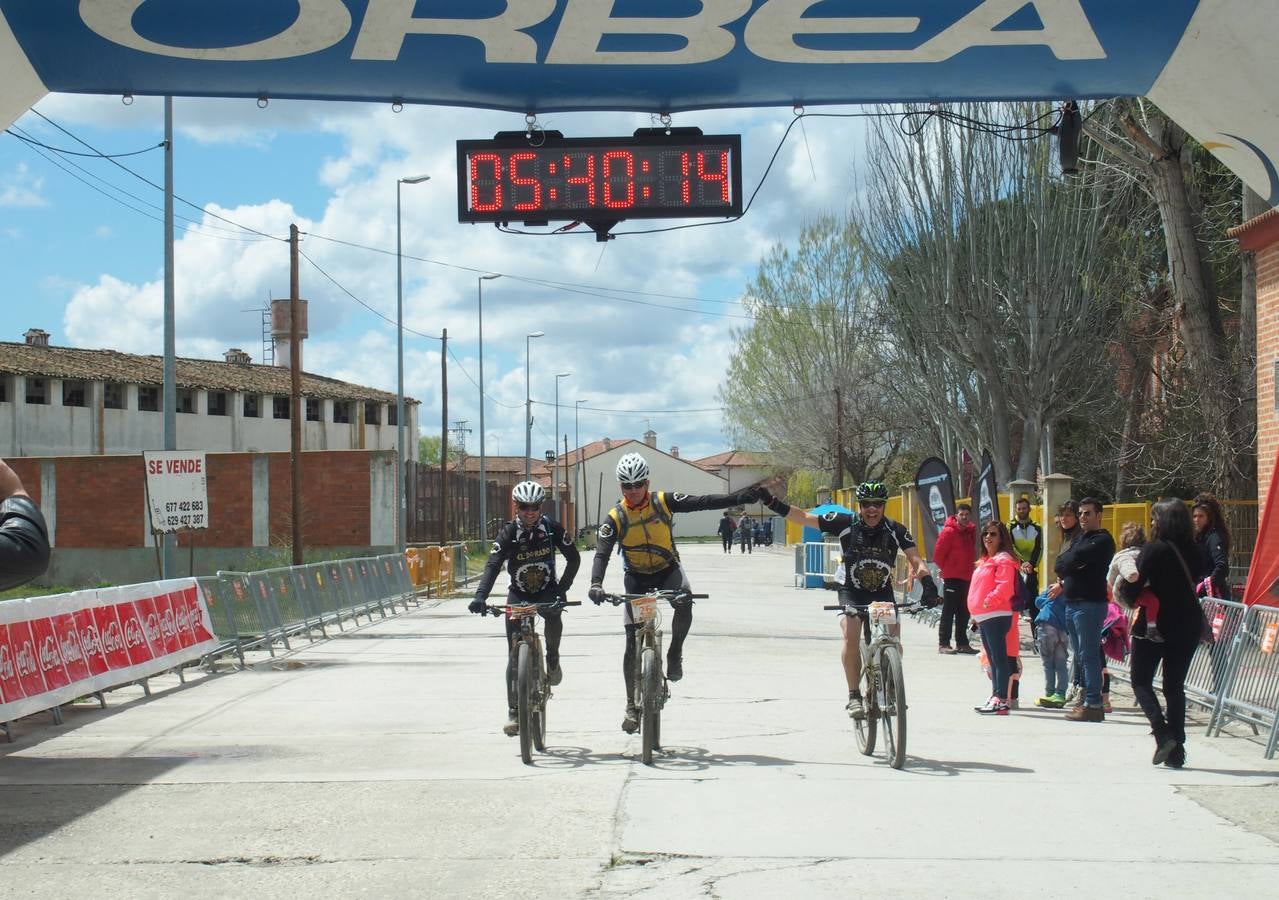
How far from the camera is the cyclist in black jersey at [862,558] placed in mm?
9398

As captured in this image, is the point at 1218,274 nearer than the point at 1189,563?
No

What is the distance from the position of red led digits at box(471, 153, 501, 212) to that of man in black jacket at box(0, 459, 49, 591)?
641 cm

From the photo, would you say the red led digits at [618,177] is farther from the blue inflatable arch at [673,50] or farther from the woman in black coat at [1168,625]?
the woman in black coat at [1168,625]

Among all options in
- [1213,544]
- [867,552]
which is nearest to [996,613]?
[1213,544]

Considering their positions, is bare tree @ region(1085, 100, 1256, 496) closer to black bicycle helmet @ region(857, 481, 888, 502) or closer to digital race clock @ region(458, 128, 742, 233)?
digital race clock @ region(458, 128, 742, 233)

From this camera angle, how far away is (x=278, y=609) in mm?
18578

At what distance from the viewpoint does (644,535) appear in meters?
9.58

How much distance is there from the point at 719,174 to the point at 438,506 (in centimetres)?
4287

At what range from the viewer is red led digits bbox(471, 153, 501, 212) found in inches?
421

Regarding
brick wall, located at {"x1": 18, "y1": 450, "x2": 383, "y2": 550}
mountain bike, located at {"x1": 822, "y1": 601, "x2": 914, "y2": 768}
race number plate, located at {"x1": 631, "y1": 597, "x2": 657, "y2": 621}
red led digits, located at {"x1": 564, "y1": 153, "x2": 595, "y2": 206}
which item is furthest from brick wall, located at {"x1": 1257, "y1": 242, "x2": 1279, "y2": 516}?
brick wall, located at {"x1": 18, "y1": 450, "x2": 383, "y2": 550}

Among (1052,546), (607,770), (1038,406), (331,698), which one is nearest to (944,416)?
(1038,406)

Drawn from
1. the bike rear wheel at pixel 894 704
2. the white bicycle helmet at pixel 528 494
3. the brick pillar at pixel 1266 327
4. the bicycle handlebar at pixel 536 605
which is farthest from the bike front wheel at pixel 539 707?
the brick pillar at pixel 1266 327

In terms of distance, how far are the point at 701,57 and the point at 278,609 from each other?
1123cm

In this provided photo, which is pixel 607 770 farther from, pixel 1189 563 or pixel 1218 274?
pixel 1218 274
